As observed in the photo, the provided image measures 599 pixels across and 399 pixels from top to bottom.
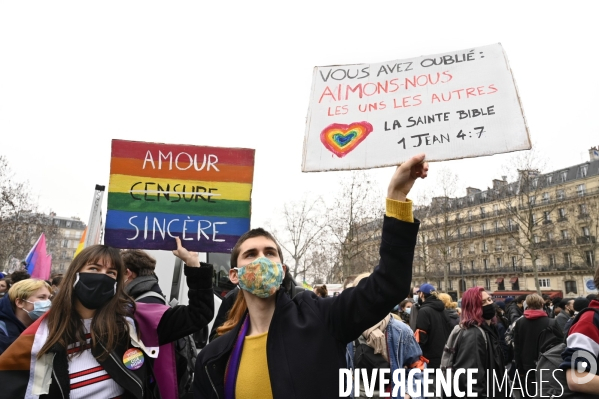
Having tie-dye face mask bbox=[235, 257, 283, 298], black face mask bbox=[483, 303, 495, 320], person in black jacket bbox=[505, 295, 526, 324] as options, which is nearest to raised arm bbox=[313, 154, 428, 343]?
tie-dye face mask bbox=[235, 257, 283, 298]

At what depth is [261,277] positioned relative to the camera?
2.09 meters

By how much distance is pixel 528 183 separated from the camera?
98.2ft

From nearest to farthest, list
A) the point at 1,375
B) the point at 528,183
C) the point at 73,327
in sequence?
the point at 1,375, the point at 73,327, the point at 528,183

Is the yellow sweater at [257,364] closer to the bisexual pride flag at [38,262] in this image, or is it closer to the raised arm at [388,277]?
the raised arm at [388,277]

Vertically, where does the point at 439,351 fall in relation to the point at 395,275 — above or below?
below

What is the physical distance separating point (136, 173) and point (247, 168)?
0.96m

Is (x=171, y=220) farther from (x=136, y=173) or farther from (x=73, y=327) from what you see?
(x=73, y=327)

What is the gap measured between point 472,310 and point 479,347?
39 cm

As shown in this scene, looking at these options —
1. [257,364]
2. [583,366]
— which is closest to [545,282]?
[583,366]

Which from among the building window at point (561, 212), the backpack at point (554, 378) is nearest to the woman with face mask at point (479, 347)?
the backpack at point (554, 378)

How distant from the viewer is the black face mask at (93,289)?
2512mm

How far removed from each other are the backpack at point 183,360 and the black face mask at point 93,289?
2.31 feet

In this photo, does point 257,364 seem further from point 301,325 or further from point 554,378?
point 554,378

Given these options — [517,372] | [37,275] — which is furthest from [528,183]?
[37,275]
